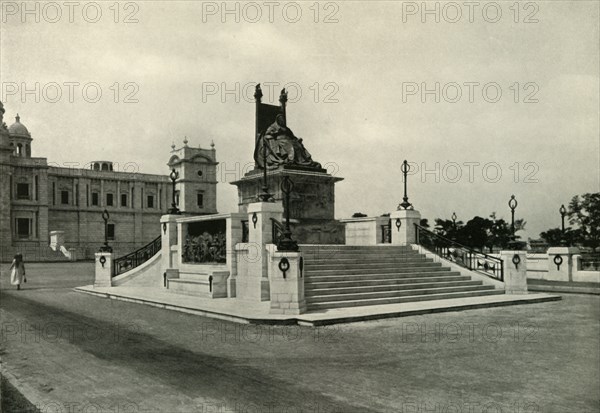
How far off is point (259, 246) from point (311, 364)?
7.54m

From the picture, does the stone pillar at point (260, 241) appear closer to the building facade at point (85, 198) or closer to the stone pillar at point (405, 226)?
the stone pillar at point (405, 226)

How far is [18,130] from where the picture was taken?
72.1m

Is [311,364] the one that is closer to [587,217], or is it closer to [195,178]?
[587,217]

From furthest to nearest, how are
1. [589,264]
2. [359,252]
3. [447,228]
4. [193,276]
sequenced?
[447,228] → [589,264] → [193,276] → [359,252]

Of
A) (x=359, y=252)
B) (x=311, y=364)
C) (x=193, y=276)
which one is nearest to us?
(x=311, y=364)

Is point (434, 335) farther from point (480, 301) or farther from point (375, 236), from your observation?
point (375, 236)

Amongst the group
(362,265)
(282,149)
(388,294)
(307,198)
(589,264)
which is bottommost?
(388,294)

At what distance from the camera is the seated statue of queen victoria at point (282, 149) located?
67.4ft

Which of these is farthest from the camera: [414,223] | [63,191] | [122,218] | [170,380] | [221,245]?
[122,218]

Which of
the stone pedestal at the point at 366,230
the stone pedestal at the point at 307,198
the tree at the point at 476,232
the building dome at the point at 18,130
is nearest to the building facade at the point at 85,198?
the building dome at the point at 18,130

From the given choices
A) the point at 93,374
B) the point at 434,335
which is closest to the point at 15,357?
the point at 93,374

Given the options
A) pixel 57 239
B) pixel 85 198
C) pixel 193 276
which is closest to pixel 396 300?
pixel 193 276

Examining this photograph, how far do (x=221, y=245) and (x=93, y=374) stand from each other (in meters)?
9.34

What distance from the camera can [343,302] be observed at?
44.1 ft
